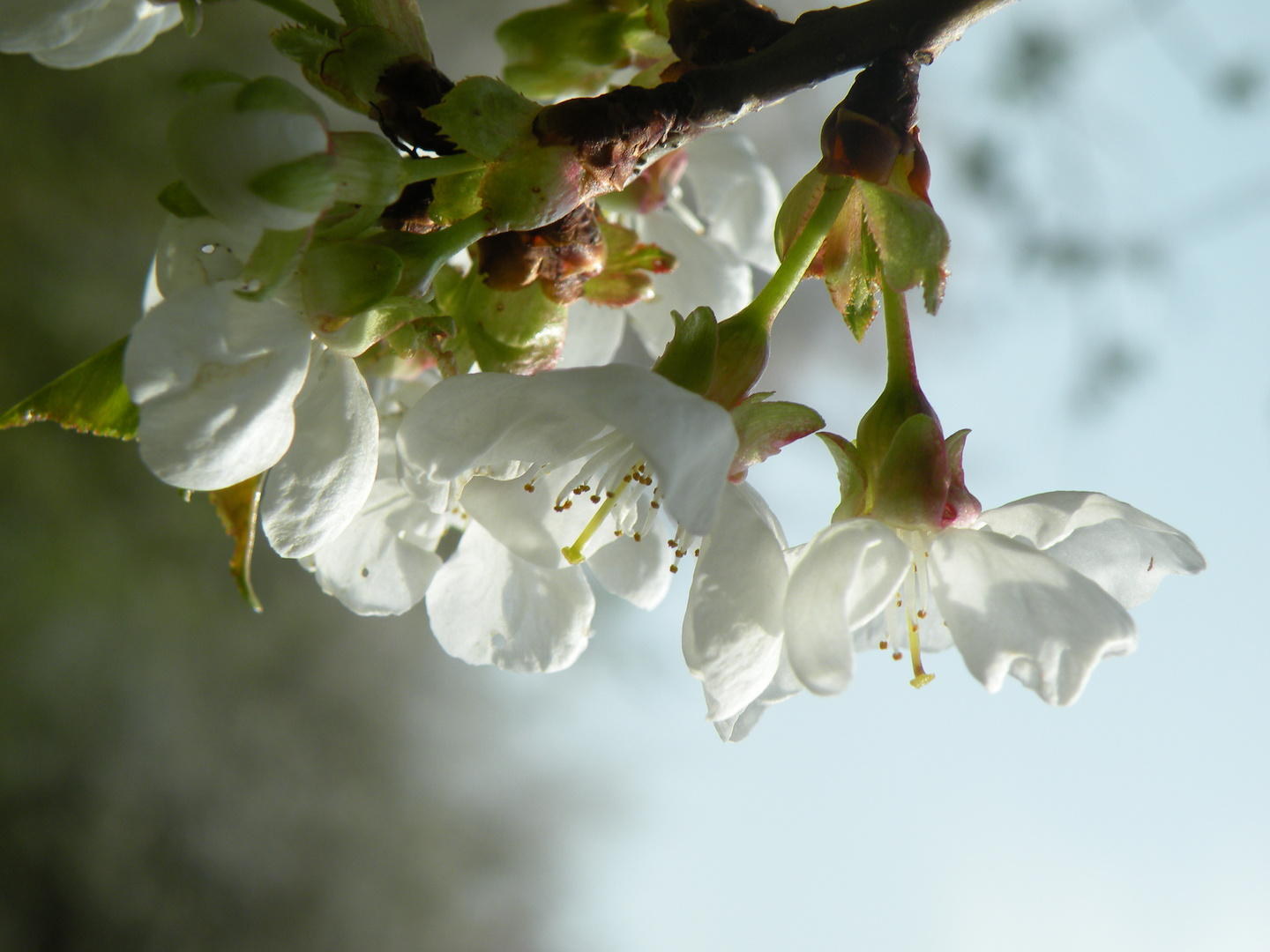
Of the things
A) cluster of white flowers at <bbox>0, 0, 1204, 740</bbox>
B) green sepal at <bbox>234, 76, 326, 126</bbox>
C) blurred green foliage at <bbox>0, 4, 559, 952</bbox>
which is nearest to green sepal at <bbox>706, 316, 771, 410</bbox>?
cluster of white flowers at <bbox>0, 0, 1204, 740</bbox>

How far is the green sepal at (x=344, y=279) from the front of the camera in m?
0.17

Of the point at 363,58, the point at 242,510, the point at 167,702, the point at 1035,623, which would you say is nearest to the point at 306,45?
the point at 363,58

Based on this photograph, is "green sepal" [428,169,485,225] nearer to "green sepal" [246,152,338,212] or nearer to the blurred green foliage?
"green sepal" [246,152,338,212]

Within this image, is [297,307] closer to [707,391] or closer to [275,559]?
[707,391]

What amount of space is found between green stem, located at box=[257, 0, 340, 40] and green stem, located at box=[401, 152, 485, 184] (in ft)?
0.18

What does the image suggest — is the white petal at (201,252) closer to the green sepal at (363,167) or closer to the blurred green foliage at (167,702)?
the green sepal at (363,167)

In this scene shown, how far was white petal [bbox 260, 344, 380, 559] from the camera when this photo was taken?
0.19 m

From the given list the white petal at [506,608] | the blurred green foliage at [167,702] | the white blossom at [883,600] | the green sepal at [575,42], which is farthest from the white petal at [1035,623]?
the blurred green foliage at [167,702]

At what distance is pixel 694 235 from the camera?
342 mm

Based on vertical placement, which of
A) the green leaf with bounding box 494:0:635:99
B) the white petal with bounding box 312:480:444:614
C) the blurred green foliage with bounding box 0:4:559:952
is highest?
the green leaf with bounding box 494:0:635:99

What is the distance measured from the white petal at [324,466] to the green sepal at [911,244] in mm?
130

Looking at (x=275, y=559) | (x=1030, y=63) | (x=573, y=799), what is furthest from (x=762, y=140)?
(x=573, y=799)

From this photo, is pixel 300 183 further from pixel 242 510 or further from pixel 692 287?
pixel 692 287

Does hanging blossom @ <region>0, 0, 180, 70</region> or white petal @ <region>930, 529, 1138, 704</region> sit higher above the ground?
white petal @ <region>930, 529, 1138, 704</region>
